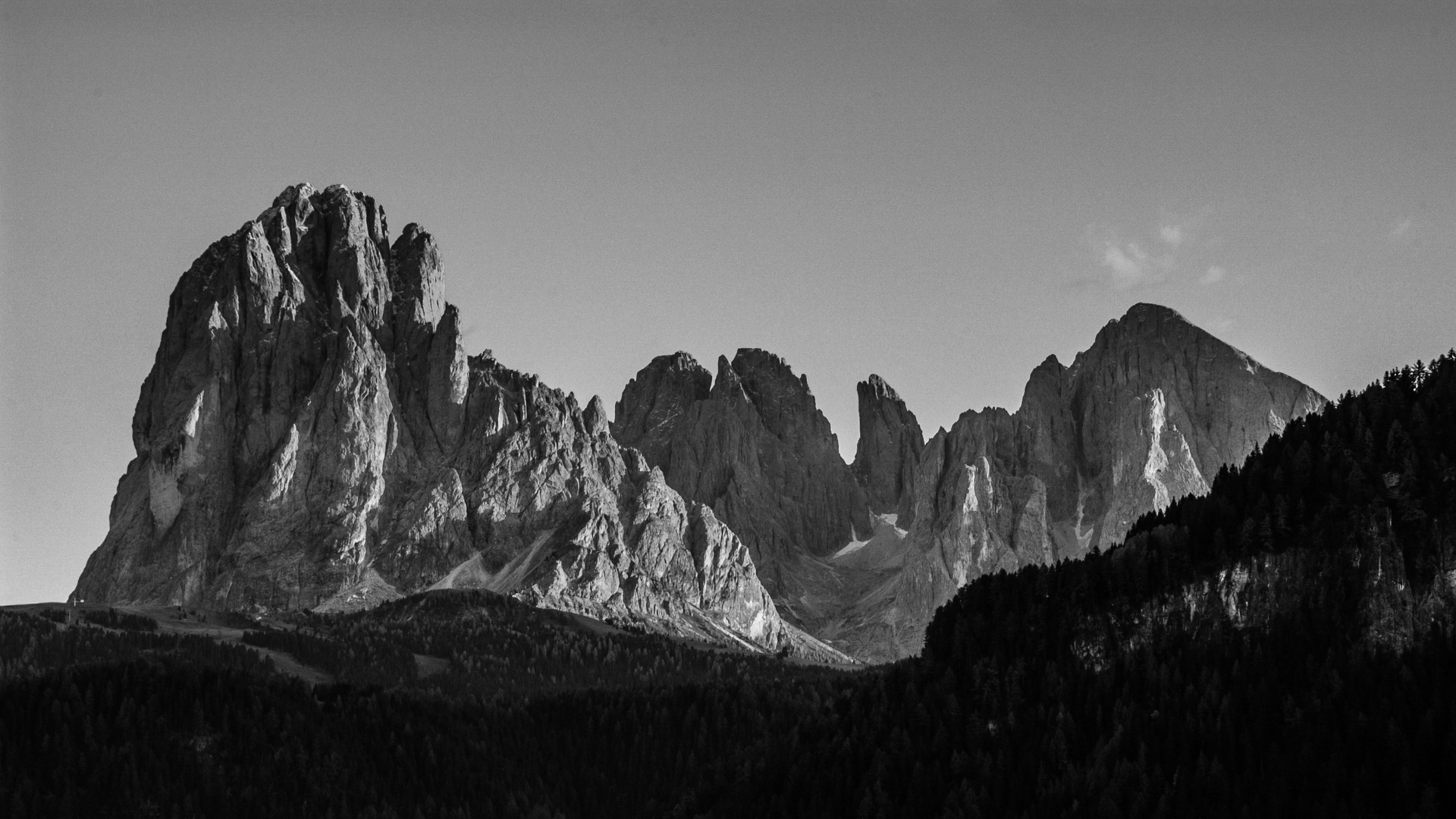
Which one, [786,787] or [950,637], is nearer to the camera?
[786,787]

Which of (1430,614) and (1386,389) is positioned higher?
(1386,389)

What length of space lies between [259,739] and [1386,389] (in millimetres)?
103526

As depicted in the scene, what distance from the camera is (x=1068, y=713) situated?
141 m

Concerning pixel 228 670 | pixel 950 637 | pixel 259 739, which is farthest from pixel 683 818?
pixel 228 670

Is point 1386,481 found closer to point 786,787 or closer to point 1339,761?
point 1339,761

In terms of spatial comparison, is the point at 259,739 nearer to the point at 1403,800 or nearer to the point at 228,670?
the point at 228,670

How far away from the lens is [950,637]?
16112 cm

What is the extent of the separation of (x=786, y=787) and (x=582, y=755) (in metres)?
40.0

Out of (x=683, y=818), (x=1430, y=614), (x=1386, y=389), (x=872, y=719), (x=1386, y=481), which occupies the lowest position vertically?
(x=683, y=818)

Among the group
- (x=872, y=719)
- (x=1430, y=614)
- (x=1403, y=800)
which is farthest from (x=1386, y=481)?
(x=872, y=719)

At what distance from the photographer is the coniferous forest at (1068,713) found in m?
128

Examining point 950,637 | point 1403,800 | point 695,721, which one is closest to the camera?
point 1403,800

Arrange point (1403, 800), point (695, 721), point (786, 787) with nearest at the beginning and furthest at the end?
point (1403, 800), point (786, 787), point (695, 721)

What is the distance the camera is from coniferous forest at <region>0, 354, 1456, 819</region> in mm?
128250
